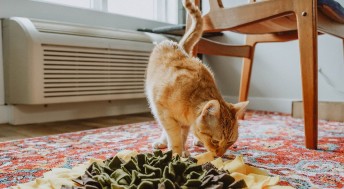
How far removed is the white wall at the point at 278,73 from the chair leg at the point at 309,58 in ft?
4.08

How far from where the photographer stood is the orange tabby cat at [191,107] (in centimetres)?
103

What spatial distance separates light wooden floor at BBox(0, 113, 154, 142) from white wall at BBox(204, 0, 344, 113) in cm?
110

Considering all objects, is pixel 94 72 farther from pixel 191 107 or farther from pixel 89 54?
pixel 191 107

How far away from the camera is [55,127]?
1866 mm

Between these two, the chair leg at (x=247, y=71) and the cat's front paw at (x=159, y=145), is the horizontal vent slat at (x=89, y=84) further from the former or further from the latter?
the cat's front paw at (x=159, y=145)

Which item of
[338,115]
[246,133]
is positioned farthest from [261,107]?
[246,133]

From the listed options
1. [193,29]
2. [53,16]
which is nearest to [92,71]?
[53,16]

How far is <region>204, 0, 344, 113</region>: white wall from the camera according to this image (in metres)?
2.30

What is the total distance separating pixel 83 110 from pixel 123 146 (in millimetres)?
1057

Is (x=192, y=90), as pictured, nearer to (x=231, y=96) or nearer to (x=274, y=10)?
(x=274, y=10)

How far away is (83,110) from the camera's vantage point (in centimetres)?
229

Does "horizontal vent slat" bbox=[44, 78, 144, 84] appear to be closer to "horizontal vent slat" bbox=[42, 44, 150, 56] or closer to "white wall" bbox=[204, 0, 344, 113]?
"horizontal vent slat" bbox=[42, 44, 150, 56]

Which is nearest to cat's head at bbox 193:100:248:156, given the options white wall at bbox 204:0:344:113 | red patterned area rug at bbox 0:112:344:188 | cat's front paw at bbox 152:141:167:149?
red patterned area rug at bbox 0:112:344:188

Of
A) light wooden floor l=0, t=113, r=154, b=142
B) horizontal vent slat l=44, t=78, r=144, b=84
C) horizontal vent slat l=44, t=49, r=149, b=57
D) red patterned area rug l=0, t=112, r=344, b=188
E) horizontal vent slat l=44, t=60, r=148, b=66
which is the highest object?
horizontal vent slat l=44, t=49, r=149, b=57
